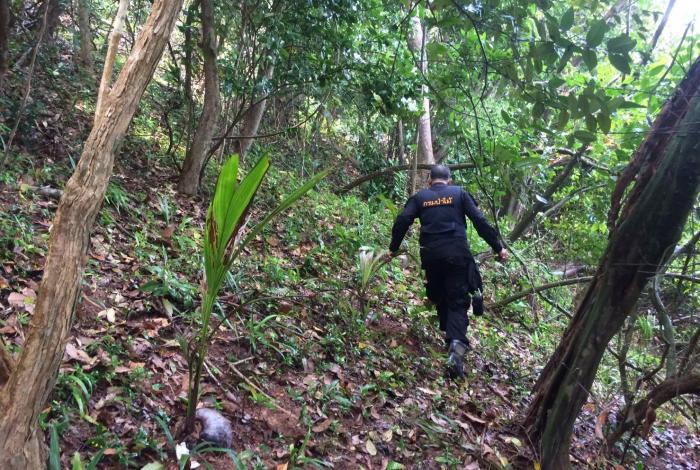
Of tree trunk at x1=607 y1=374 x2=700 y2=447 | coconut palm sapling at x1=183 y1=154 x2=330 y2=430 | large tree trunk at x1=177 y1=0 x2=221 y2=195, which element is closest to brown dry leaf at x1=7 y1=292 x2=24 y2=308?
coconut palm sapling at x1=183 y1=154 x2=330 y2=430

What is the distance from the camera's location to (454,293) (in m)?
4.77

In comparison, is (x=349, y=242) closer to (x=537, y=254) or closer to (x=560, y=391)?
(x=560, y=391)

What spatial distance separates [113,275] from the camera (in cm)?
378

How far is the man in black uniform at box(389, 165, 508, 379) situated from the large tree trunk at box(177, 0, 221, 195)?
2295mm

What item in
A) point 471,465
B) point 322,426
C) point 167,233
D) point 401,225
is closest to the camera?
point 322,426

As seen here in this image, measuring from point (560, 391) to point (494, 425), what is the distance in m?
0.66

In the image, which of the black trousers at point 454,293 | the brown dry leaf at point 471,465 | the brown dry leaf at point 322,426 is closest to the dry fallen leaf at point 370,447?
the brown dry leaf at point 322,426

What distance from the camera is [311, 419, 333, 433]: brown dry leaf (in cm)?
313

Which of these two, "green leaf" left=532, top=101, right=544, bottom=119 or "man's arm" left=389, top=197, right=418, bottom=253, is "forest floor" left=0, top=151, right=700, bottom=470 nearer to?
"man's arm" left=389, top=197, right=418, bottom=253

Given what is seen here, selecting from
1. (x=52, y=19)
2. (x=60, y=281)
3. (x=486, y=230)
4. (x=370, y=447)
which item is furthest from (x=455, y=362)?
(x=52, y=19)

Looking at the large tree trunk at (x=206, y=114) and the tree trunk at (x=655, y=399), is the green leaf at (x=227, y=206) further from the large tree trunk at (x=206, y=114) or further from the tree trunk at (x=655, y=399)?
the large tree trunk at (x=206, y=114)

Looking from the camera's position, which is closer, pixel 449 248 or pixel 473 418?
pixel 473 418

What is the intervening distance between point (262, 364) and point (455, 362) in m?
1.85

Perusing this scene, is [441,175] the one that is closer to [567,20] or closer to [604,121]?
[604,121]
